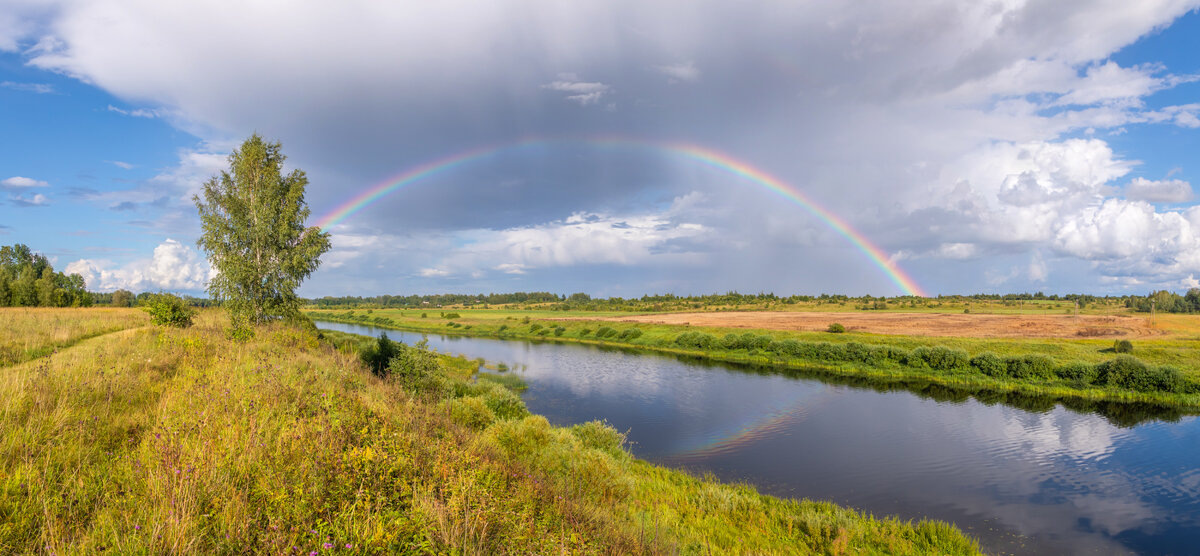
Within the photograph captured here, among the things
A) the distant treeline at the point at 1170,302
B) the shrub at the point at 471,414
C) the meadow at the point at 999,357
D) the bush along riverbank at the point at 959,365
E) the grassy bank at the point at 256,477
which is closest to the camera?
the grassy bank at the point at 256,477

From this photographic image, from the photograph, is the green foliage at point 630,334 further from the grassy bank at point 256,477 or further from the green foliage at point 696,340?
the grassy bank at point 256,477

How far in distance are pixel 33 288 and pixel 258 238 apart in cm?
3846

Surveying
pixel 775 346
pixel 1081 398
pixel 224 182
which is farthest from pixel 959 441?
pixel 224 182

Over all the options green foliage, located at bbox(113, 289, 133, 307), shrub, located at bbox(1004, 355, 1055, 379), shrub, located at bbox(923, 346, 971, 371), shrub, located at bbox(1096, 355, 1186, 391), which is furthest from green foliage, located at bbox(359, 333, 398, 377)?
green foliage, located at bbox(113, 289, 133, 307)

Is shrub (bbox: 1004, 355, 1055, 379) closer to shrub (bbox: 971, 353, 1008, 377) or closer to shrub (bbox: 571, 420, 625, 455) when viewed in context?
shrub (bbox: 971, 353, 1008, 377)

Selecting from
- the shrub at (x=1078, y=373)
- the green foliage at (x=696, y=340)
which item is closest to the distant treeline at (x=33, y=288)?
the green foliage at (x=696, y=340)

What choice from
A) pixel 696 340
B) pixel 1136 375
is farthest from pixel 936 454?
pixel 696 340

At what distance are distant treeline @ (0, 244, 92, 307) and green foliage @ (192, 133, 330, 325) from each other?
114ft

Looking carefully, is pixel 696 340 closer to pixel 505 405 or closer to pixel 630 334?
pixel 630 334

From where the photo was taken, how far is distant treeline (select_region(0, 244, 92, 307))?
4153 centimetres

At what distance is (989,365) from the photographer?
35.5m

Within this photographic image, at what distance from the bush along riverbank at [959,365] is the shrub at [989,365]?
6 centimetres

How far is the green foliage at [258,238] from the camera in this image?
78.2 feet

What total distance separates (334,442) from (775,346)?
47.1 meters
